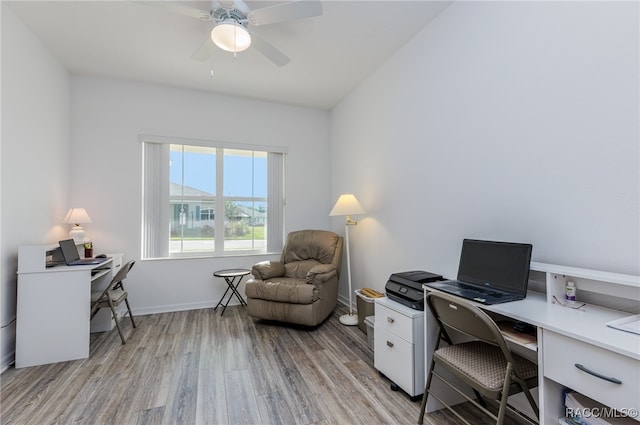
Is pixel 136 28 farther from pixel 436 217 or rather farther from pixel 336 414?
pixel 336 414

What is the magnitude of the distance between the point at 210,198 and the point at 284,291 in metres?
1.78

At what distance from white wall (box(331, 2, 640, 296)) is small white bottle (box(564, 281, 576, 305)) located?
0.12 meters

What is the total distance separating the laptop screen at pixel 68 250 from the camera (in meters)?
2.62

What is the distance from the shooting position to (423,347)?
6.19 ft

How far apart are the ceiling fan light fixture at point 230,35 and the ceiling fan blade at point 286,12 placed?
106 mm

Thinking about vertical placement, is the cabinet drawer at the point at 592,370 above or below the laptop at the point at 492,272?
below

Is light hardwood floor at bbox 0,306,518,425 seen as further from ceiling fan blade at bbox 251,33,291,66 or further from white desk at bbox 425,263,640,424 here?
ceiling fan blade at bbox 251,33,291,66

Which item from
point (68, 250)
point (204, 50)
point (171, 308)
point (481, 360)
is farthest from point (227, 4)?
point (171, 308)

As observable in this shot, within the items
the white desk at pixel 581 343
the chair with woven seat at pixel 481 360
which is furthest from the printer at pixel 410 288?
the white desk at pixel 581 343

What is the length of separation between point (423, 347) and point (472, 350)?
34cm

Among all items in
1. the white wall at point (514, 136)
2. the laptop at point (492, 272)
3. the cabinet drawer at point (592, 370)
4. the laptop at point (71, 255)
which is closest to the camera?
the cabinet drawer at point (592, 370)

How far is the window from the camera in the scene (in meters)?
3.64

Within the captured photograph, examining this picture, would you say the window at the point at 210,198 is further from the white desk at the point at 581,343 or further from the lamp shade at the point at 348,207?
the white desk at the point at 581,343

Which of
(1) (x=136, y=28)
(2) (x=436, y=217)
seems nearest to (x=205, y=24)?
(1) (x=136, y=28)
